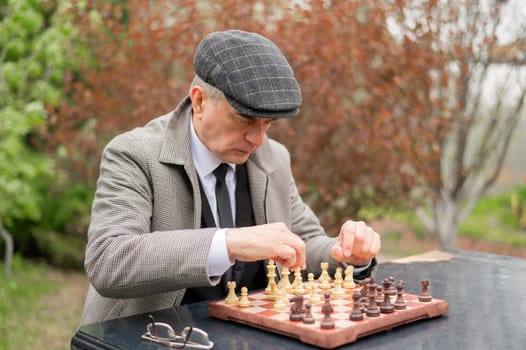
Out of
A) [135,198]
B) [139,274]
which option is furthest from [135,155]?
[139,274]

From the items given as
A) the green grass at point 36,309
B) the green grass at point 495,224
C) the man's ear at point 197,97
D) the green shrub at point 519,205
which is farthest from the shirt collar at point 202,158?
the green grass at point 495,224

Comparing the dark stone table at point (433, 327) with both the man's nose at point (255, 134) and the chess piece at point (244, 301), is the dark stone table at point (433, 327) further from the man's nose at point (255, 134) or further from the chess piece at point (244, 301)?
the man's nose at point (255, 134)

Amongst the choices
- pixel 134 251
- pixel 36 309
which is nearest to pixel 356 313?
pixel 134 251

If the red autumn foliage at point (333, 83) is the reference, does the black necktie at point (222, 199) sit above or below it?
below

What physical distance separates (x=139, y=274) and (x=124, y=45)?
4.38 metres

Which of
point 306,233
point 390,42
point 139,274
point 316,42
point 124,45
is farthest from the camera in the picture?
point 124,45

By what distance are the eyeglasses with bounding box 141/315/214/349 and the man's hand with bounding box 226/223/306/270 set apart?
0.31 metres

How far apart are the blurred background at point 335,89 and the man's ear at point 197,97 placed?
8.94 feet

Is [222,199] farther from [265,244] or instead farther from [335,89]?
[335,89]

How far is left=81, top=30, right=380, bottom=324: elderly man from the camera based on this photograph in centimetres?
216

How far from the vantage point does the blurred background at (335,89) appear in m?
5.52

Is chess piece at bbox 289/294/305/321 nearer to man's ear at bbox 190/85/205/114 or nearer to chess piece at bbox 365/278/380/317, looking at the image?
chess piece at bbox 365/278/380/317

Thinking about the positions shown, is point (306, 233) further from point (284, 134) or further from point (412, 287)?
point (284, 134)

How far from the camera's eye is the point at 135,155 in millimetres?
2584
